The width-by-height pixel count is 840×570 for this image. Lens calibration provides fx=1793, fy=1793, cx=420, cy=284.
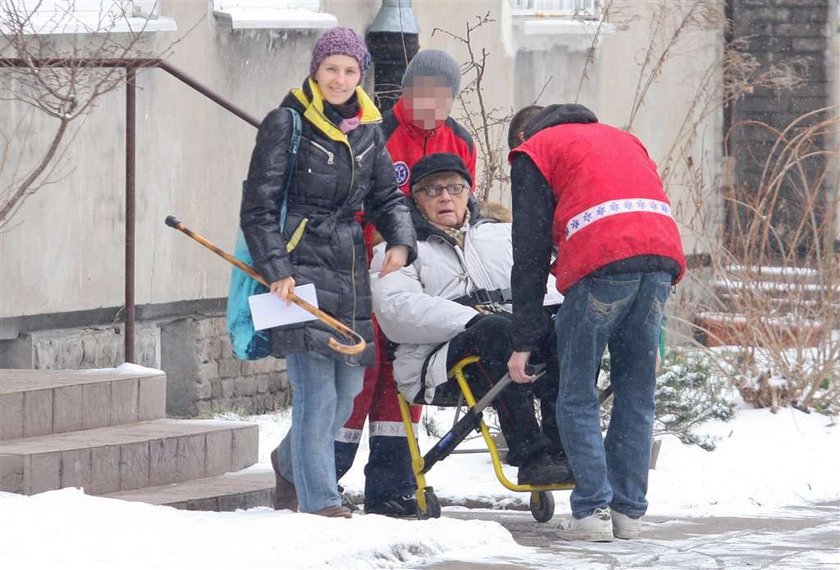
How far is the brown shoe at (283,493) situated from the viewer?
6.82 meters

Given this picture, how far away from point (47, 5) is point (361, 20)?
2.78 meters

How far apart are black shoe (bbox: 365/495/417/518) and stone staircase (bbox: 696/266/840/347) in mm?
3079

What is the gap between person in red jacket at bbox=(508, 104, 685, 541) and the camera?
20.6 feet

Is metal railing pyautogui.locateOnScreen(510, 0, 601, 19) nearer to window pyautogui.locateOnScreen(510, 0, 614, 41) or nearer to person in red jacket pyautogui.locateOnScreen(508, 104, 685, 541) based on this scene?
window pyautogui.locateOnScreen(510, 0, 614, 41)

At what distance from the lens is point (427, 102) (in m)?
7.28

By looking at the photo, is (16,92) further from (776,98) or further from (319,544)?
(776,98)

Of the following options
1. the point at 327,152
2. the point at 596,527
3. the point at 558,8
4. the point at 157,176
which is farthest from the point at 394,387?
the point at 558,8

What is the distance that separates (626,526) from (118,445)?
198 centimetres

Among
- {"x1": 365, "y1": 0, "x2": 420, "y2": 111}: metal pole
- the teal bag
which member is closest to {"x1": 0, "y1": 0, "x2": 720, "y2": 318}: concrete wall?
{"x1": 365, "y1": 0, "x2": 420, "y2": 111}: metal pole

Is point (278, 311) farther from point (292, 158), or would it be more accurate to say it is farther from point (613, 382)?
point (613, 382)

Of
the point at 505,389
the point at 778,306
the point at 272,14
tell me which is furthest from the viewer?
the point at 272,14

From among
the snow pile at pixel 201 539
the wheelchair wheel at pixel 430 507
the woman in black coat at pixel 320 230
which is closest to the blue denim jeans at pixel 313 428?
the woman in black coat at pixel 320 230

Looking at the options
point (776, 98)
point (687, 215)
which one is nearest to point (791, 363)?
point (687, 215)

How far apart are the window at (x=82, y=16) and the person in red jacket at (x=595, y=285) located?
2.78 m
